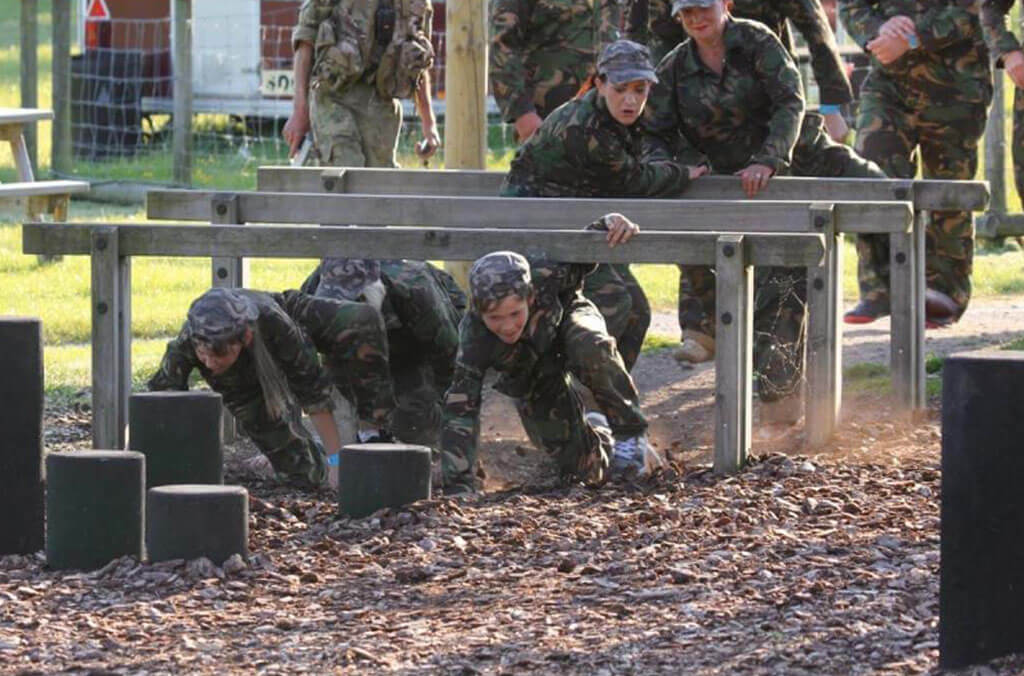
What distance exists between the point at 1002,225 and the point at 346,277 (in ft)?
24.9

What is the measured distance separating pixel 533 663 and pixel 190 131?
14454 millimetres

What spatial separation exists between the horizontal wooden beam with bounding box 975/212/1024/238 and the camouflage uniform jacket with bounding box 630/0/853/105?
4.98 m

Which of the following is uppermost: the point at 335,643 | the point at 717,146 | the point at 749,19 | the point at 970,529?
the point at 749,19

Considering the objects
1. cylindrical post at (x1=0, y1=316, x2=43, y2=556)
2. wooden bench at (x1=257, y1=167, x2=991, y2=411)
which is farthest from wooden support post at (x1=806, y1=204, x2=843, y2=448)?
cylindrical post at (x1=0, y1=316, x2=43, y2=556)

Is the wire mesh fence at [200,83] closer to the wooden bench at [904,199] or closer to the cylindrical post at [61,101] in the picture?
the cylindrical post at [61,101]

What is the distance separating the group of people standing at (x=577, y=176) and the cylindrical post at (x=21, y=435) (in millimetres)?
934

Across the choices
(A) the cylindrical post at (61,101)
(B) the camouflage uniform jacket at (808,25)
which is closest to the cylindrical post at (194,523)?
(B) the camouflage uniform jacket at (808,25)

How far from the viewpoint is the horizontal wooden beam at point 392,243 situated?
736cm

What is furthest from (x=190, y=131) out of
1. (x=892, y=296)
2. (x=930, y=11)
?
(x=892, y=296)

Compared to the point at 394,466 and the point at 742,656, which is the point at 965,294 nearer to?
the point at 394,466

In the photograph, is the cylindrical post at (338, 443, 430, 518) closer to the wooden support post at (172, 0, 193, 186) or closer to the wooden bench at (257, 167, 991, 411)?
the wooden bench at (257, 167, 991, 411)

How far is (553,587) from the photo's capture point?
5891 mm

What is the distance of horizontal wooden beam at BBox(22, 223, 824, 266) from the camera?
24.2ft

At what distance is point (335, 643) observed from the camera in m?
5.35
